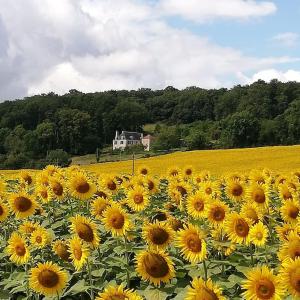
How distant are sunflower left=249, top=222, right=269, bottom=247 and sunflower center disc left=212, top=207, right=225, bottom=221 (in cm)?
43

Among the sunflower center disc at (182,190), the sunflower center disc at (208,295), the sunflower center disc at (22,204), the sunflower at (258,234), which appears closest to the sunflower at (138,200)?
the sunflower center disc at (182,190)

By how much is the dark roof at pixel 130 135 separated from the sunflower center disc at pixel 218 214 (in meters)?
124

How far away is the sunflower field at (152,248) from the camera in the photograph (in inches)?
166

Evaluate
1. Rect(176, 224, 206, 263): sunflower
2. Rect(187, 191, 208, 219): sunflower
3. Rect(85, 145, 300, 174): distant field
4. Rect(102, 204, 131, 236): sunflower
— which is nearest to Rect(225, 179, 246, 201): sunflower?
Rect(187, 191, 208, 219): sunflower

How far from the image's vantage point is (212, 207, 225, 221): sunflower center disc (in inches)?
212

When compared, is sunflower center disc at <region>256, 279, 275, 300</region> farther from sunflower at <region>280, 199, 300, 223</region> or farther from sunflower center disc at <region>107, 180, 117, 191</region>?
sunflower center disc at <region>107, 180, 117, 191</region>

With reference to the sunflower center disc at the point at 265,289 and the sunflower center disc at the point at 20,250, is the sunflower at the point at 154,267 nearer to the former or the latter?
the sunflower center disc at the point at 265,289

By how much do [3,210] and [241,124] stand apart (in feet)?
247

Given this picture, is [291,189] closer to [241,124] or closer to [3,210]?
[3,210]

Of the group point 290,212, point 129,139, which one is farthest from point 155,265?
point 129,139

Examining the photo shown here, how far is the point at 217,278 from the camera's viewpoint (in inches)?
186

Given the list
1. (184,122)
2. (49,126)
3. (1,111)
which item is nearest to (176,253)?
(49,126)

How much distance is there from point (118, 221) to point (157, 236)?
0.67 metres

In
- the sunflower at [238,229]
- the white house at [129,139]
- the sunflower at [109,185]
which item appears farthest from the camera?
the white house at [129,139]
